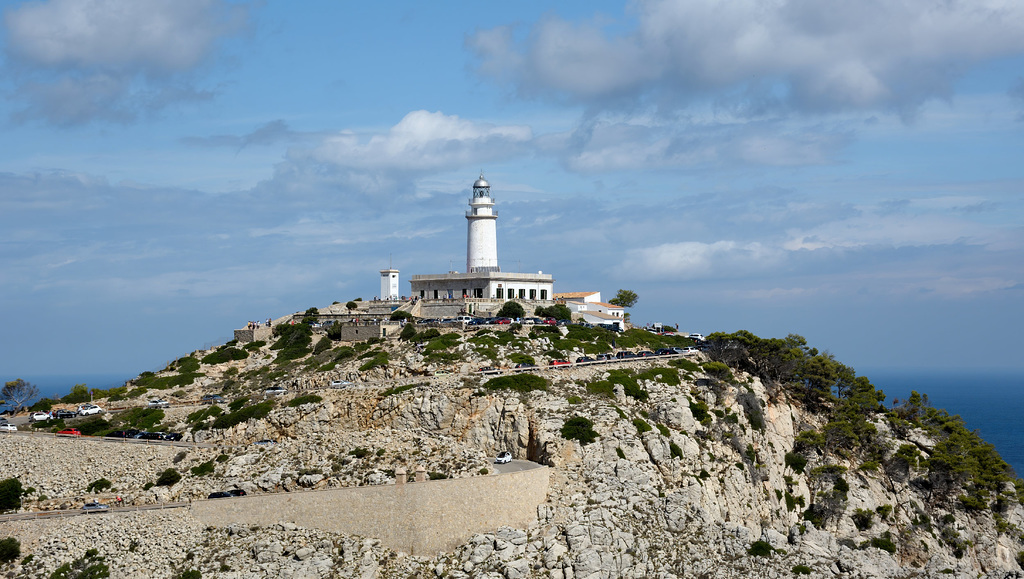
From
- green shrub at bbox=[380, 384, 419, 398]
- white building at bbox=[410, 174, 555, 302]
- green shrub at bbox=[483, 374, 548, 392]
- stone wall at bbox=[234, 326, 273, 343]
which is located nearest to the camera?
green shrub at bbox=[483, 374, 548, 392]

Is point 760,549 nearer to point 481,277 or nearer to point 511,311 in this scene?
point 511,311

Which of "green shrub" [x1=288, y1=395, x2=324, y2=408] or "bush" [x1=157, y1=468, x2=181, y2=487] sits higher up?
"green shrub" [x1=288, y1=395, x2=324, y2=408]

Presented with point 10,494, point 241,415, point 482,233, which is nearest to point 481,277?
point 482,233

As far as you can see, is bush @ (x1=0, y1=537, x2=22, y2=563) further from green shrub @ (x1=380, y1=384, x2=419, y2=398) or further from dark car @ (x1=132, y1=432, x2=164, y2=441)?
green shrub @ (x1=380, y1=384, x2=419, y2=398)

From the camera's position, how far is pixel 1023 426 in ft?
562

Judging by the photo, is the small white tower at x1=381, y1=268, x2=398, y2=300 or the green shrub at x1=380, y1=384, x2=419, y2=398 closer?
the green shrub at x1=380, y1=384, x2=419, y2=398

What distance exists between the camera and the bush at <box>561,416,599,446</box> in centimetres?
5731

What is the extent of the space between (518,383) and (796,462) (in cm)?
2165

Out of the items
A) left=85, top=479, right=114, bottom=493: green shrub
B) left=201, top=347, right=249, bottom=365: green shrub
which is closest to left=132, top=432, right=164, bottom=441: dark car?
left=85, top=479, right=114, bottom=493: green shrub

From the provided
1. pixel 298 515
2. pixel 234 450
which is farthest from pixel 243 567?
pixel 234 450

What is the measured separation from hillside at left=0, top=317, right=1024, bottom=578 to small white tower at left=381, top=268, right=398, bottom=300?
669 inches

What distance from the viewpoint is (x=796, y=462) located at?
2689 inches

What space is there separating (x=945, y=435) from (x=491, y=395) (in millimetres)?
39000

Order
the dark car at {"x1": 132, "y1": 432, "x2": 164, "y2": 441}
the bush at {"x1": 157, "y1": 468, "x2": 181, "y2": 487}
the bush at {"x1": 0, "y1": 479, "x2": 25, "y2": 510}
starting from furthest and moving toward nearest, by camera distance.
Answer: the dark car at {"x1": 132, "y1": 432, "x2": 164, "y2": 441}
the bush at {"x1": 157, "y1": 468, "x2": 181, "y2": 487}
the bush at {"x1": 0, "y1": 479, "x2": 25, "y2": 510}
